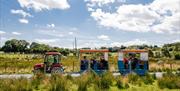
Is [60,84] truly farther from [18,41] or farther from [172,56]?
[18,41]

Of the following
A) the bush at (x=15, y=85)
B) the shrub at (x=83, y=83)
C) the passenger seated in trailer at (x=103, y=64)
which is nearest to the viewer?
the bush at (x=15, y=85)

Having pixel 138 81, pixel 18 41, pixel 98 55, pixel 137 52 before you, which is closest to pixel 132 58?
pixel 137 52

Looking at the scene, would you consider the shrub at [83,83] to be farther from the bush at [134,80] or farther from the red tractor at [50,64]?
the red tractor at [50,64]

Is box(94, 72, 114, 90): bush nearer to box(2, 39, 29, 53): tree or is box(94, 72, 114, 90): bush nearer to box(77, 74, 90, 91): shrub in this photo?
box(77, 74, 90, 91): shrub

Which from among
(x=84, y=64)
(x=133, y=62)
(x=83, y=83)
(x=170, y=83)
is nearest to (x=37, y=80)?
(x=83, y=83)

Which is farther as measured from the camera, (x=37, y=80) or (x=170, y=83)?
(x=37, y=80)

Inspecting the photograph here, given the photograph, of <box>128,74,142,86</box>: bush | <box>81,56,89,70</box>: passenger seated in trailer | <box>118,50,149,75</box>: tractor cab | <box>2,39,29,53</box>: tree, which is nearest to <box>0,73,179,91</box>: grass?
<box>128,74,142,86</box>: bush

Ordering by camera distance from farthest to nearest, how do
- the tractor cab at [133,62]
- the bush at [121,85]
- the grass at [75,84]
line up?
the tractor cab at [133,62] < the bush at [121,85] < the grass at [75,84]

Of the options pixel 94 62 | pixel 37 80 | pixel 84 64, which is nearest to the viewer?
pixel 37 80

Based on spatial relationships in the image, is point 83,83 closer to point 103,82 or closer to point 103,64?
point 103,82

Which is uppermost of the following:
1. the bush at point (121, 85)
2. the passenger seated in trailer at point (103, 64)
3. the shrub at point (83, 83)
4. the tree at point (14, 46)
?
the tree at point (14, 46)

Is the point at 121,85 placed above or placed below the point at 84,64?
below

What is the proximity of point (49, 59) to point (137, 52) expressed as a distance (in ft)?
24.4

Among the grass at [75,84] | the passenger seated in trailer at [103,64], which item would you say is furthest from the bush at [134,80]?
the passenger seated in trailer at [103,64]
